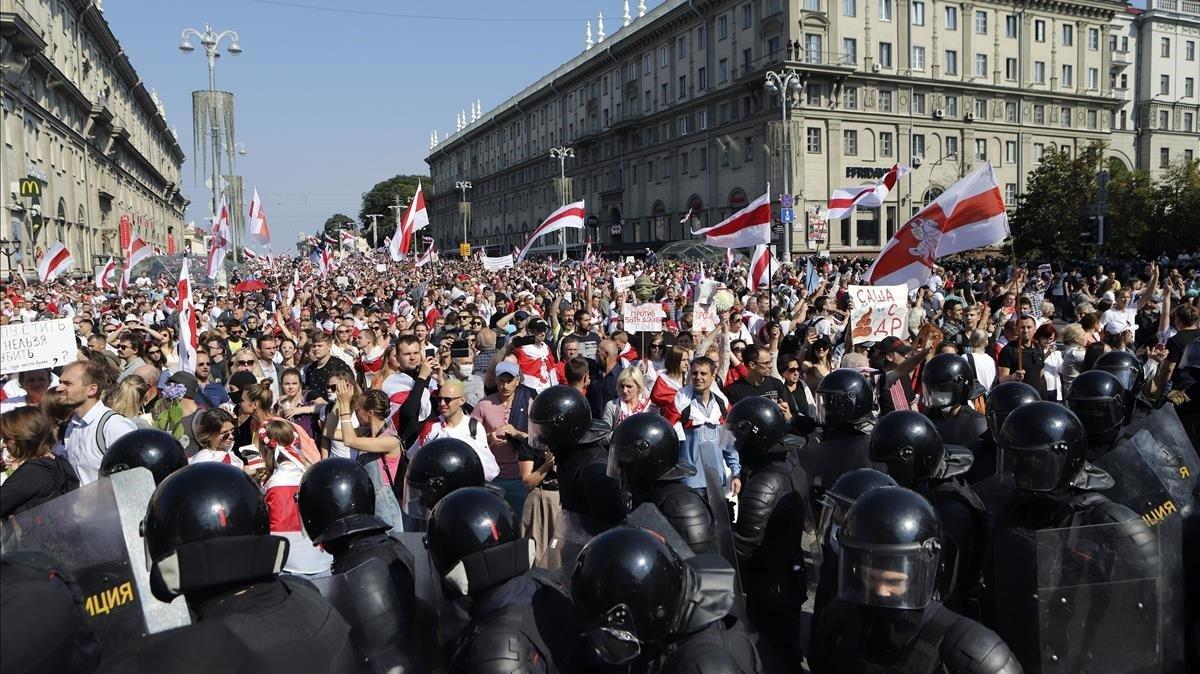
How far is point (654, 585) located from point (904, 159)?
192 feet

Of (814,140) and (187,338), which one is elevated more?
(814,140)

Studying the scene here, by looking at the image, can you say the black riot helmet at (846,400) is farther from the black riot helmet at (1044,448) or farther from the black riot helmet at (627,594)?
the black riot helmet at (627,594)

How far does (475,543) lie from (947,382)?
10.8ft

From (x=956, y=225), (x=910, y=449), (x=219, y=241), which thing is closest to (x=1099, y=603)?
(x=910, y=449)

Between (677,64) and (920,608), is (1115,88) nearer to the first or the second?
(677,64)

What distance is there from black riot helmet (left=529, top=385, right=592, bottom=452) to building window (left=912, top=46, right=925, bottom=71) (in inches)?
2304

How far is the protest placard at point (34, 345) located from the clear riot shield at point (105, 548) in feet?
11.4

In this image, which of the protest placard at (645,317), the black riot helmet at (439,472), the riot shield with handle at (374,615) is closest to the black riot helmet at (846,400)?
the black riot helmet at (439,472)

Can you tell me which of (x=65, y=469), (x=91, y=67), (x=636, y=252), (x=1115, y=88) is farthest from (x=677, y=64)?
(x=65, y=469)

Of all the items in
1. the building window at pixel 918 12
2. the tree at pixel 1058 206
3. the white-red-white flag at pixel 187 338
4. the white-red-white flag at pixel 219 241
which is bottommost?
the white-red-white flag at pixel 187 338

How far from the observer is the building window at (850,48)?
54344 millimetres

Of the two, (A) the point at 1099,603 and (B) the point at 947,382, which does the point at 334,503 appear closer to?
Answer: (A) the point at 1099,603

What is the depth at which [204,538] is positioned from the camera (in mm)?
2496

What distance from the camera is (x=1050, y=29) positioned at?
61.7 m
